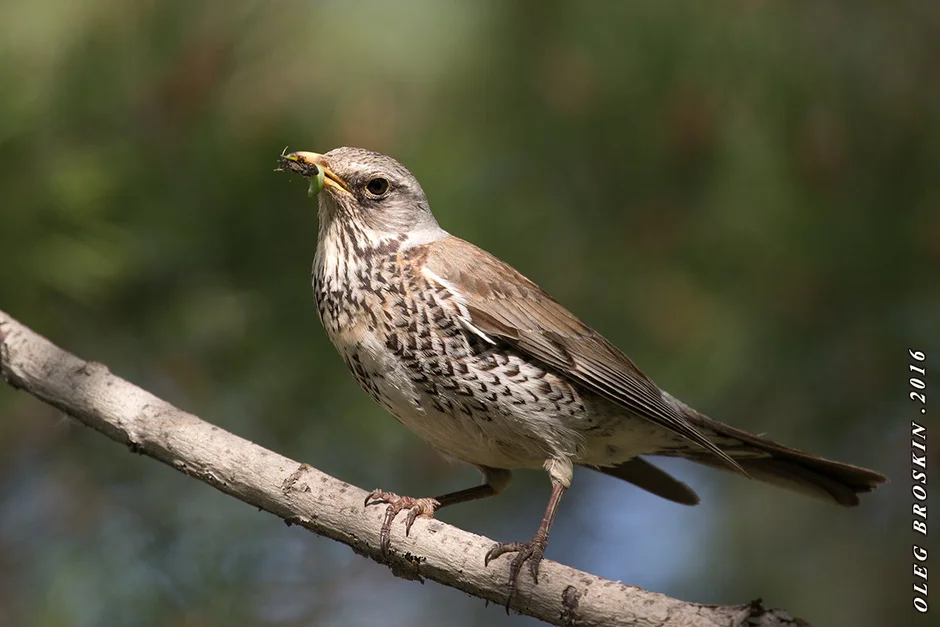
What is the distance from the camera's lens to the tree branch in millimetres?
2670

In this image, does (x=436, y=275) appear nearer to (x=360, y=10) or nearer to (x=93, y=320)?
(x=93, y=320)

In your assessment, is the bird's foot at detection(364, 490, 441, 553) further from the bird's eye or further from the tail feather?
the bird's eye

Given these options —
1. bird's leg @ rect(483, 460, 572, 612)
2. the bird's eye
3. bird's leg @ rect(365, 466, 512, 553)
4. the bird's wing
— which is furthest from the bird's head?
bird's leg @ rect(483, 460, 572, 612)

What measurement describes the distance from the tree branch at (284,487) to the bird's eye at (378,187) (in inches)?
40.7

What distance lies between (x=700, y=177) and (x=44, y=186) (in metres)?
2.46

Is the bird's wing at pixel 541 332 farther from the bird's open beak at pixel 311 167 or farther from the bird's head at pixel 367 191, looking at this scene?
the bird's open beak at pixel 311 167

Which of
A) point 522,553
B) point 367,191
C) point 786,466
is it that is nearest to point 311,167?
point 367,191

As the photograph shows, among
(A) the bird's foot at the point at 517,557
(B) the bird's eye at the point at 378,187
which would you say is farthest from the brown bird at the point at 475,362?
(A) the bird's foot at the point at 517,557

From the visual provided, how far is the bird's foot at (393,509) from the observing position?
9.28 feet

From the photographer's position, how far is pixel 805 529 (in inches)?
205

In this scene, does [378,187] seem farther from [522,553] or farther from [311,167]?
[522,553]

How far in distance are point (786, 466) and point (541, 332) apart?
1.00 metres

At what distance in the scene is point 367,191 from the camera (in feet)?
11.4

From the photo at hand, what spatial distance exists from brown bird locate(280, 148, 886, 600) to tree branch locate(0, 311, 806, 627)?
A: 13 cm
